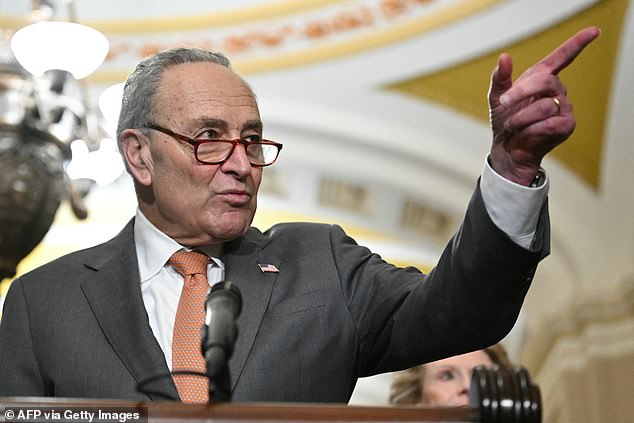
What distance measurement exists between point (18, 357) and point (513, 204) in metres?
0.91

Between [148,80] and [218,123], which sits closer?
[218,123]

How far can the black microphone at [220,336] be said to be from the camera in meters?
1.63

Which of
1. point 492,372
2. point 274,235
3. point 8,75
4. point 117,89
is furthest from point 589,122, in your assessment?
point 492,372

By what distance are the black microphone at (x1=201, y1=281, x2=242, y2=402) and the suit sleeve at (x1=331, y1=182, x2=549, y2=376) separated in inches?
16.9

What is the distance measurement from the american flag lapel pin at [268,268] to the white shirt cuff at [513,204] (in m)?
0.48

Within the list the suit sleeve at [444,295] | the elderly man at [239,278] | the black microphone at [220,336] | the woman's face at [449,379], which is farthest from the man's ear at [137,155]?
the woman's face at [449,379]

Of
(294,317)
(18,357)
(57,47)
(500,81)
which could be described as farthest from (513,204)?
(57,47)

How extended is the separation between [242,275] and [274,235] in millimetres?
172

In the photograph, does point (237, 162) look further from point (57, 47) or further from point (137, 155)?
point (57, 47)

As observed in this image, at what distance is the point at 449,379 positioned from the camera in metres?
3.72

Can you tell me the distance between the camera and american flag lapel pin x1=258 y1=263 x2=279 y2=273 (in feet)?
Answer: 7.21

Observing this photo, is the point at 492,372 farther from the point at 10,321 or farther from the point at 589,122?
the point at 589,122

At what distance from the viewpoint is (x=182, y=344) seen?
6.73ft

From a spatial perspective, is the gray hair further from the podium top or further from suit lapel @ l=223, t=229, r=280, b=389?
the podium top
